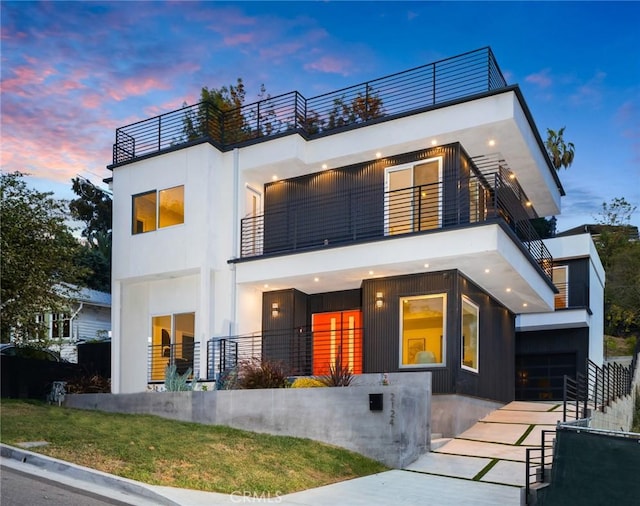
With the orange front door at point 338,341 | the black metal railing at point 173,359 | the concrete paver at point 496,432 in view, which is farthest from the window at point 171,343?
the concrete paver at point 496,432

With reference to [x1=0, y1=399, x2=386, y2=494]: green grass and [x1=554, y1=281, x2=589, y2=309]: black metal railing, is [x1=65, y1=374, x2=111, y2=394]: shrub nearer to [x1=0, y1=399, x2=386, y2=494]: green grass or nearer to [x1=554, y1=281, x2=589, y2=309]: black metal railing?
[x1=0, y1=399, x2=386, y2=494]: green grass

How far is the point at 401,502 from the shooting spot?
10000 mm

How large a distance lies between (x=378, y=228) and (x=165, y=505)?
35.2 feet

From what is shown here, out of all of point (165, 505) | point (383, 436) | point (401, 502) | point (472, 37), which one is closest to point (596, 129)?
point (472, 37)

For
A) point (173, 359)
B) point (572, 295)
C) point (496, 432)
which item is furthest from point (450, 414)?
point (572, 295)

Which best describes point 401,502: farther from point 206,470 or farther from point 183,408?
point 183,408

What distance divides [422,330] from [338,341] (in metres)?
2.71

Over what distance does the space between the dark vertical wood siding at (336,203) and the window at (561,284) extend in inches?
377

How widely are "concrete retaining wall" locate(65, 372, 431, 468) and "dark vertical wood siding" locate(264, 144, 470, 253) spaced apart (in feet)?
15.1

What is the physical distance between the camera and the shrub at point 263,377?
50.2 feet

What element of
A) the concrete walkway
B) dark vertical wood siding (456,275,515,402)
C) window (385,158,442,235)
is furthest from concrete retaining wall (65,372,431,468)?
window (385,158,442,235)

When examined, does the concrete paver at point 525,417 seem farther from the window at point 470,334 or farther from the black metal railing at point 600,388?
the window at point 470,334

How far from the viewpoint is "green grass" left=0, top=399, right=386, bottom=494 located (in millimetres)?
10188

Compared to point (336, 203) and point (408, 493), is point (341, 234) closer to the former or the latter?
point (336, 203)
